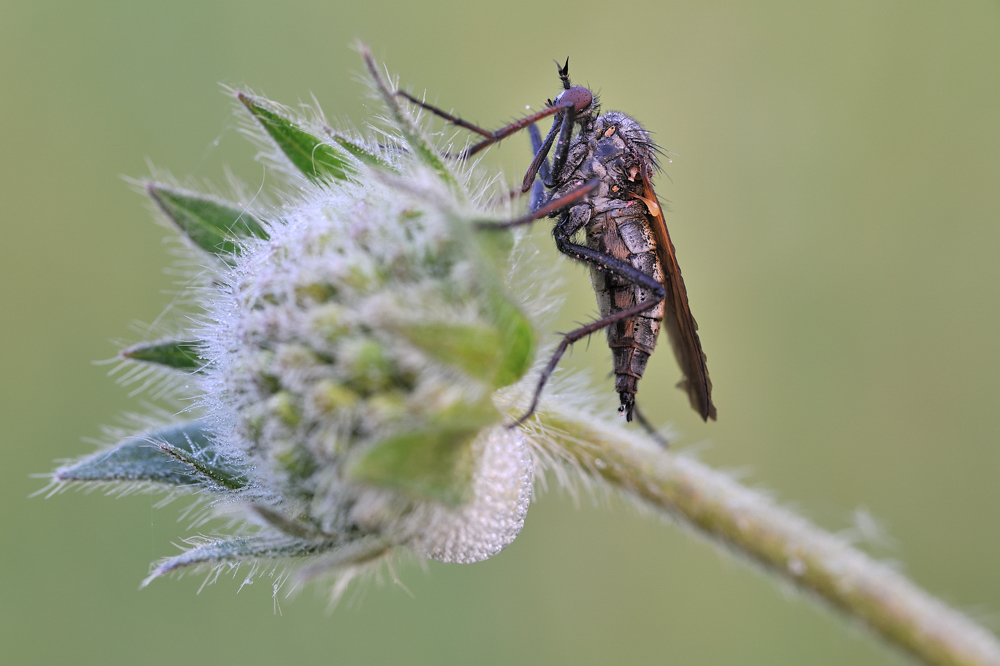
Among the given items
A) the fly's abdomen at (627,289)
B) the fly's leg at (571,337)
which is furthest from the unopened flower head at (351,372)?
the fly's abdomen at (627,289)

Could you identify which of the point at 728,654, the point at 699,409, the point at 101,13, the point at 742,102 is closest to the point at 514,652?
the point at 728,654

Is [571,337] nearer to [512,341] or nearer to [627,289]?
[627,289]

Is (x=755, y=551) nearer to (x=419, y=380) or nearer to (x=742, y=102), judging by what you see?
(x=419, y=380)

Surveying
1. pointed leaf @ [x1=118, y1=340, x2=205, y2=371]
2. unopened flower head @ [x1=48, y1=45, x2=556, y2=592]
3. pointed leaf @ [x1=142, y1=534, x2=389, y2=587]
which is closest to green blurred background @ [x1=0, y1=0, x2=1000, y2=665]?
pointed leaf @ [x1=118, y1=340, x2=205, y2=371]

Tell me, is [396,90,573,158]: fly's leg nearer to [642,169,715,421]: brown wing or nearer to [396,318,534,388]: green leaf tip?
[642,169,715,421]: brown wing

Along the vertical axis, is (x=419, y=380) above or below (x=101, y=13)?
below

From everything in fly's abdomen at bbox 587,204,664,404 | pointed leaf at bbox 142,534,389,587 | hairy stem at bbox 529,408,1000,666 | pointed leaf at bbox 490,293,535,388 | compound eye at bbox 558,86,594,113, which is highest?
compound eye at bbox 558,86,594,113

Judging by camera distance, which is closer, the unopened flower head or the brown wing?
the unopened flower head

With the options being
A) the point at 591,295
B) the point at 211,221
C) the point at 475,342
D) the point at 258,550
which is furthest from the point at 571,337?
the point at 591,295

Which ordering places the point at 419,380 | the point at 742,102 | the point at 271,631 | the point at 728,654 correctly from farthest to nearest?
the point at 742,102 < the point at 728,654 < the point at 271,631 < the point at 419,380
